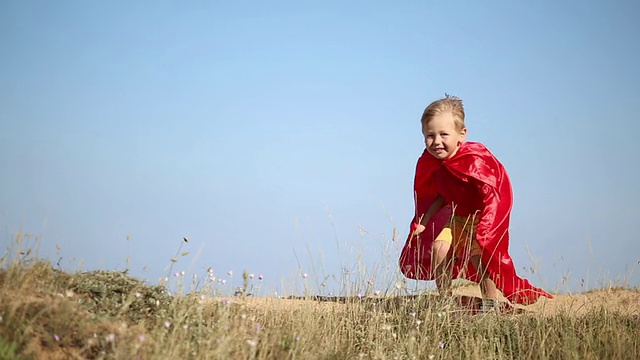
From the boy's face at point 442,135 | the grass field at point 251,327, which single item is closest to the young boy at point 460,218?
the boy's face at point 442,135

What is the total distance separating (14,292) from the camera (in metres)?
3.90

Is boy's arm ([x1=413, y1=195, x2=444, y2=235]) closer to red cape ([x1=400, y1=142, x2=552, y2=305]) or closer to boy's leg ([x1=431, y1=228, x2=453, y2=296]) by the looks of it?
red cape ([x1=400, y1=142, x2=552, y2=305])

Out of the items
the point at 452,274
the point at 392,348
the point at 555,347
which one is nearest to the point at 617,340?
the point at 555,347

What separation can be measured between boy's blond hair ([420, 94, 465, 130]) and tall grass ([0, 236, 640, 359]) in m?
1.71

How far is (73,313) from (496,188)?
14.0 feet

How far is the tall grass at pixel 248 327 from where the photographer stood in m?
3.54

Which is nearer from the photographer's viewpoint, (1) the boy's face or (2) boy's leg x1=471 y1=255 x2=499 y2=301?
(1) the boy's face

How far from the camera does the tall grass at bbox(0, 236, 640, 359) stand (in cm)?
354

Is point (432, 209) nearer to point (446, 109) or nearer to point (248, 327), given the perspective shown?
point (446, 109)

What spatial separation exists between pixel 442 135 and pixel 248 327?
289cm

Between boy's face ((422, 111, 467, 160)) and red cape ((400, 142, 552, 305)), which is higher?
boy's face ((422, 111, 467, 160))

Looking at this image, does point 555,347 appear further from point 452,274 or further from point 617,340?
point 452,274

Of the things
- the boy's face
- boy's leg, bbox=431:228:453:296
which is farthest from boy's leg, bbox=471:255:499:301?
the boy's face

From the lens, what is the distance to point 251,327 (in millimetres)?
4520
